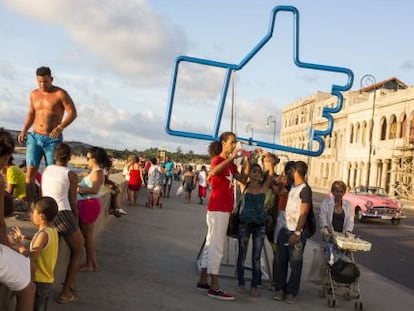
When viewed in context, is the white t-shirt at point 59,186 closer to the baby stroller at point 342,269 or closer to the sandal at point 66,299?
the sandal at point 66,299

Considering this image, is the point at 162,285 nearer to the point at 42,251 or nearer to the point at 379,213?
the point at 42,251

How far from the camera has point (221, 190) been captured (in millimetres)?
6609

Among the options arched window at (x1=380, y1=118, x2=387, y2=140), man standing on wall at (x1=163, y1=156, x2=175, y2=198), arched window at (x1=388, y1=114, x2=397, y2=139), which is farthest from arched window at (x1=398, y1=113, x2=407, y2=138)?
Result: man standing on wall at (x1=163, y1=156, x2=175, y2=198)

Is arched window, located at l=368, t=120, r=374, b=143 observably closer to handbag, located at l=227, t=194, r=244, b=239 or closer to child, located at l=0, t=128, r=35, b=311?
handbag, located at l=227, t=194, r=244, b=239

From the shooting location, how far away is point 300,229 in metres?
6.68

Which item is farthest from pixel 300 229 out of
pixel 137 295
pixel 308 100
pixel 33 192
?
pixel 308 100

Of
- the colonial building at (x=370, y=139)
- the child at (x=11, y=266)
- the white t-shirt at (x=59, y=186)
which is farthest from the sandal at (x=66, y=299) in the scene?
the colonial building at (x=370, y=139)

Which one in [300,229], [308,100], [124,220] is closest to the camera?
[300,229]

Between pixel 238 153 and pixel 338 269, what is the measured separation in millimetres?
1871

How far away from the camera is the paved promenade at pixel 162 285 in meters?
5.98

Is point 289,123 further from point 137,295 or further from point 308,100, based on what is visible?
point 137,295

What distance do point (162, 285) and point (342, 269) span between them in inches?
87.4

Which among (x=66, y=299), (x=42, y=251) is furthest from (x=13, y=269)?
(x=66, y=299)

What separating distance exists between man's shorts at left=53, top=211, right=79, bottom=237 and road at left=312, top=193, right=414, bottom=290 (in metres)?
5.97
